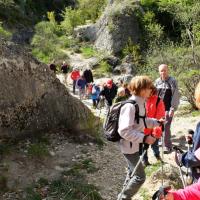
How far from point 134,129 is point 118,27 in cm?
2531

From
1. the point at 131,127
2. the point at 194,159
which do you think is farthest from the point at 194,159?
the point at 131,127

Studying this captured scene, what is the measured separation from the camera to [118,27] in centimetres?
3008

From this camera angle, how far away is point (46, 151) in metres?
7.79

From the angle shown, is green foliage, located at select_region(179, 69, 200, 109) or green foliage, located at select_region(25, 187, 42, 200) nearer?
green foliage, located at select_region(25, 187, 42, 200)

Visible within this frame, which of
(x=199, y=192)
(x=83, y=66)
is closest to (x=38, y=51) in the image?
(x=83, y=66)

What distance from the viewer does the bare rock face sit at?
7949 millimetres

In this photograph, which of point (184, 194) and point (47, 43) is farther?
point (47, 43)

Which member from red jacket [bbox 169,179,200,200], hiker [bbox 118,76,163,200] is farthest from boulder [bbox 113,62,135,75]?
red jacket [bbox 169,179,200,200]

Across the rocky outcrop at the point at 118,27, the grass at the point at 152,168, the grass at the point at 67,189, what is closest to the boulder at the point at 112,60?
the rocky outcrop at the point at 118,27

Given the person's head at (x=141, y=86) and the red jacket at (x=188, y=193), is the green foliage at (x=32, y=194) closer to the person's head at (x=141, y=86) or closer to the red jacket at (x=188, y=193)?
the person's head at (x=141, y=86)

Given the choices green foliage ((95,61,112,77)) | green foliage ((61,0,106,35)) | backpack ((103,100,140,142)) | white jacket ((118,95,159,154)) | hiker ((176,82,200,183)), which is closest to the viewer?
hiker ((176,82,200,183))

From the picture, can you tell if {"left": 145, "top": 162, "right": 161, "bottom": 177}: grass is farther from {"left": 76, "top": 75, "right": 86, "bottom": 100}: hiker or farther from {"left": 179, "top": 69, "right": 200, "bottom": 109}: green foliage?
{"left": 76, "top": 75, "right": 86, "bottom": 100}: hiker

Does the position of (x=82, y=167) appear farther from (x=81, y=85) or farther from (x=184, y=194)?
(x=81, y=85)

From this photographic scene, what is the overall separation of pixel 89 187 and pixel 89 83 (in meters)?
12.6
